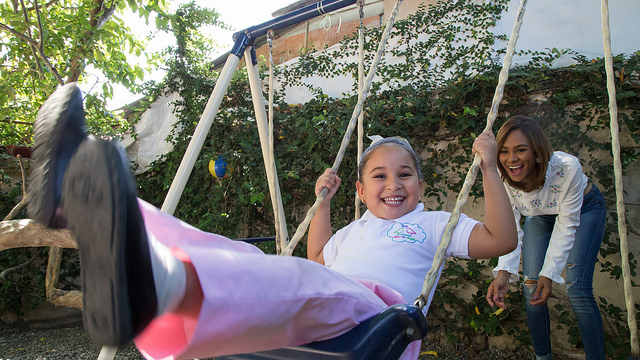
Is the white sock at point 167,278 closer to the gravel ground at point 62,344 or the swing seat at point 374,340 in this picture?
the swing seat at point 374,340

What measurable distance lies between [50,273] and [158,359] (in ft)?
8.80

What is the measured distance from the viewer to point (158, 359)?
873 mm

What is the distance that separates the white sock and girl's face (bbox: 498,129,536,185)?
160 centimetres

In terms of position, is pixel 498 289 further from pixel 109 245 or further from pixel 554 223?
pixel 109 245

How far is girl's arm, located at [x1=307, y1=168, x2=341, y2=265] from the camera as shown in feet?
5.83

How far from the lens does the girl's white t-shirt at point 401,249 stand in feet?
4.35

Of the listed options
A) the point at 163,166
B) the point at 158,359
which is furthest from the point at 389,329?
the point at 163,166

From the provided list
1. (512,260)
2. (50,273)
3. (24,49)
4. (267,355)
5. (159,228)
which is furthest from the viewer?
(24,49)

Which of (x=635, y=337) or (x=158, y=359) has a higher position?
(x=158, y=359)

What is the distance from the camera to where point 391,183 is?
1.56 m

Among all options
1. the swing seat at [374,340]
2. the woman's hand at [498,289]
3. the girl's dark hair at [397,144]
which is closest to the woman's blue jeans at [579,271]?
the woman's hand at [498,289]

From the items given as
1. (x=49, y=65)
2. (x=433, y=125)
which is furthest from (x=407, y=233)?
(x=49, y=65)

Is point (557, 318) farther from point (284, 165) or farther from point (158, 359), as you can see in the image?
point (158, 359)

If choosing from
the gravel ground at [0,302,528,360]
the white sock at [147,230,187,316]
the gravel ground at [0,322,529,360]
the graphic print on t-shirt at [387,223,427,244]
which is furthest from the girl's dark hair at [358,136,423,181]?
the gravel ground at [0,322,529,360]
